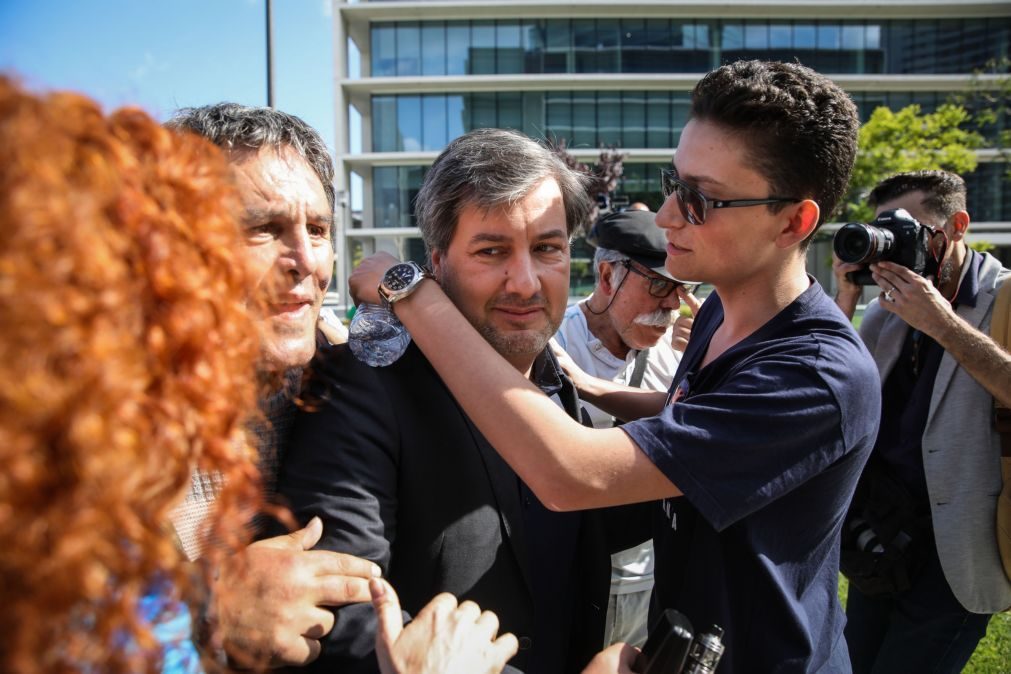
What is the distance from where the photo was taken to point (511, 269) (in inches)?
86.6

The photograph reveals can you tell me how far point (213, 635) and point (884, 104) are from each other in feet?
150

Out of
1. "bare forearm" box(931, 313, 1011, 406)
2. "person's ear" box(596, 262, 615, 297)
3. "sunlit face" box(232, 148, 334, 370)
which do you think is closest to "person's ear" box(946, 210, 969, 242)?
"bare forearm" box(931, 313, 1011, 406)

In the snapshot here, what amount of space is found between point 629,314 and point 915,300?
4.40 ft

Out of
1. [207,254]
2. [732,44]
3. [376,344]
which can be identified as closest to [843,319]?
[376,344]

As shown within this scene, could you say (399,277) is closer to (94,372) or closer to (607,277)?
(94,372)

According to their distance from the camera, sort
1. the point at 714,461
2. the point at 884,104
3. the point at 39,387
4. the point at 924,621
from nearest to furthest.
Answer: the point at 39,387, the point at 714,461, the point at 924,621, the point at 884,104

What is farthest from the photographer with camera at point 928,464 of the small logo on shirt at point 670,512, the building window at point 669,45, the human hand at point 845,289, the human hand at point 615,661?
the building window at point 669,45

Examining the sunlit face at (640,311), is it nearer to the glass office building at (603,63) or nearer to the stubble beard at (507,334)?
the stubble beard at (507,334)

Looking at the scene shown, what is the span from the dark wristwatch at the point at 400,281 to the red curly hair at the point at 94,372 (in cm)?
106

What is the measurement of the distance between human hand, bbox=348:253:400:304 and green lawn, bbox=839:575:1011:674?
4.20 meters

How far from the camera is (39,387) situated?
2.18ft

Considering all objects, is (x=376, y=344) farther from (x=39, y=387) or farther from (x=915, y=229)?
(x=915, y=229)

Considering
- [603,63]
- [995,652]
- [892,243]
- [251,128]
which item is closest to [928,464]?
[892,243]

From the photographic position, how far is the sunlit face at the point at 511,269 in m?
2.19
